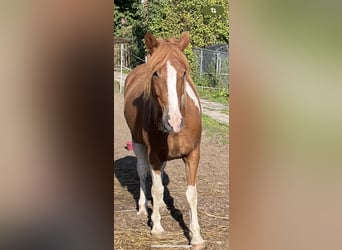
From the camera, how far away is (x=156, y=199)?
0.79 meters

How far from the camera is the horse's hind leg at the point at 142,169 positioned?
30.0 inches

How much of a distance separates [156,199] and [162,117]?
21 centimetres

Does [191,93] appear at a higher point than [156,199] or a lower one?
higher

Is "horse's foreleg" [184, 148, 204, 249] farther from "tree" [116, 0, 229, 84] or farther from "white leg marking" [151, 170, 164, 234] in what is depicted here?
"tree" [116, 0, 229, 84]

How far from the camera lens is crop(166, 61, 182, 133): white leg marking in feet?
2.04

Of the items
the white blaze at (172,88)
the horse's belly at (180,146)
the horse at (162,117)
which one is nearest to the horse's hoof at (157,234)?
the horse at (162,117)

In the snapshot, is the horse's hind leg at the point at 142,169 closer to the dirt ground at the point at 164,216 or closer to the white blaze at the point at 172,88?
the dirt ground at the point at 164,216

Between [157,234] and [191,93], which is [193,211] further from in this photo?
[191,93]

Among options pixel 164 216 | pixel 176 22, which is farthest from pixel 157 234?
pixel 176 22
